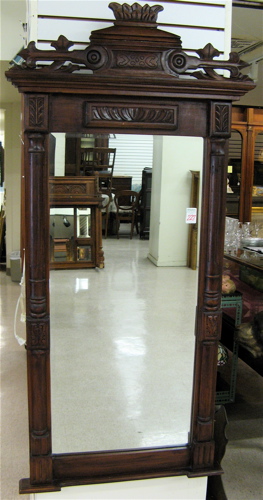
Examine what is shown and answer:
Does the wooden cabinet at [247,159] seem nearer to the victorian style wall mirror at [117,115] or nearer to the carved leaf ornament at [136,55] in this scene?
the victorian style wall mirror at [117,115]

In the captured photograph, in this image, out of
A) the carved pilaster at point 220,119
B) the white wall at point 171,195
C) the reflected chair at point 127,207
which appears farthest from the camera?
the reflected chair at point 127,207

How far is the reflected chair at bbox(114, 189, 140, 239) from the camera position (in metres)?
2.31

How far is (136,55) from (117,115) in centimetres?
22

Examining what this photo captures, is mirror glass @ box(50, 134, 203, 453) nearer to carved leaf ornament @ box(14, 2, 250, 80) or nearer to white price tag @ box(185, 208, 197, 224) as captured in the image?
white price tag @ box(185, 208, 197, 224)

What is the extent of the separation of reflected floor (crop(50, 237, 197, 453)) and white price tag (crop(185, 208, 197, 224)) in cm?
23

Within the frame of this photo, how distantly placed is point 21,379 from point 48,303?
8.38ft

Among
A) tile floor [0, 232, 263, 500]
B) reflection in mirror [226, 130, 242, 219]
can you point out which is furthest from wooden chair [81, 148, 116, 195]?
reflection in mirror [226, 130, 242, 219]

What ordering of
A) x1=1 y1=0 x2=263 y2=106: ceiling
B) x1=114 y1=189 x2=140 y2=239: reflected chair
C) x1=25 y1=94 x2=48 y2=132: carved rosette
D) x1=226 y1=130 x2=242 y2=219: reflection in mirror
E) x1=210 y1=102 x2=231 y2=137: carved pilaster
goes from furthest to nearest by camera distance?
1. x1=226 y1=130 x2=242 y2=219: reflection in mirror
2. x1=1 y1=0 x2=263 y2=106: ceiling
3. x1=114 y1=189 x2=140 y2=239: reflected chair
4. x1=210 y1=102 x2=231 y2=137: carved pilaster
5. x1=25 y1=94 x2=48 y2=132: carved rosette

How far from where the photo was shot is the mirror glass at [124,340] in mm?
2080

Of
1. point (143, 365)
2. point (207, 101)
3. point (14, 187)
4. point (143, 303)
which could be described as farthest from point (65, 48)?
point (14, 187)

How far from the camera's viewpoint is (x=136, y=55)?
5.90 ft

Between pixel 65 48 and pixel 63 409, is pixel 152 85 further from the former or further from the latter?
pixel 63 409

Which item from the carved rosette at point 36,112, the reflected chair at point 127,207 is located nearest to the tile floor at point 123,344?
the reflected chair at point 127,207

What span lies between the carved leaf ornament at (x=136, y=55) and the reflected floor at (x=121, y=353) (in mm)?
770
